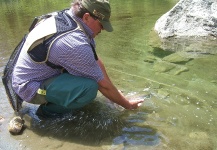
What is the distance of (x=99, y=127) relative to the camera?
9.83 feet

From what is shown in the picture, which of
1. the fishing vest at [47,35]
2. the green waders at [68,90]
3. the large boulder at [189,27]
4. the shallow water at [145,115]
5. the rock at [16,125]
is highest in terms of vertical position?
the fishing vest at [47,35]

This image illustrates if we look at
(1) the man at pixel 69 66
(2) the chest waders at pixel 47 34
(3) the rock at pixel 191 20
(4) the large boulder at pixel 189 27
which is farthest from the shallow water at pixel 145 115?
(3) the rock at pixel 191 20

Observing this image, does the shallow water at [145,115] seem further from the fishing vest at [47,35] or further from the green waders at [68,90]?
the fishing vest at [47,35]

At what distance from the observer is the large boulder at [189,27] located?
19.4 ft

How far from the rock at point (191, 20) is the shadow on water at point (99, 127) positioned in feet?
12.0

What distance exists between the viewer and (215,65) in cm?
461

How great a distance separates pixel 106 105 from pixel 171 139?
0.95 m

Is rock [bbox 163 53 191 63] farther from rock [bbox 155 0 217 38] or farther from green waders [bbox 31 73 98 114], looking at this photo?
green waders [bbox 31 73 98 114]

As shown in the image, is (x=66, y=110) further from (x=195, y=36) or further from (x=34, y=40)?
(x=195, y=36)

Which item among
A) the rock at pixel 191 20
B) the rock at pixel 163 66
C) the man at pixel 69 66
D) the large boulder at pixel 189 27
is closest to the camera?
the man at pixel 69 66

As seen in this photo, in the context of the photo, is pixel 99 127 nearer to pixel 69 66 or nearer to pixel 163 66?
pixel 69 66


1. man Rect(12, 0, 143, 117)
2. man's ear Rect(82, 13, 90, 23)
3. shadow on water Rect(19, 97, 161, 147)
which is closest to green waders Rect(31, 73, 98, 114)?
man Rect(12, 0, 143, 117)

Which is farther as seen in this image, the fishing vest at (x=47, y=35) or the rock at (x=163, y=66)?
the rock at (x=163, y=66)

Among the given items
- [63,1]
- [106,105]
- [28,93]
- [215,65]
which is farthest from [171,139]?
[63,1]
